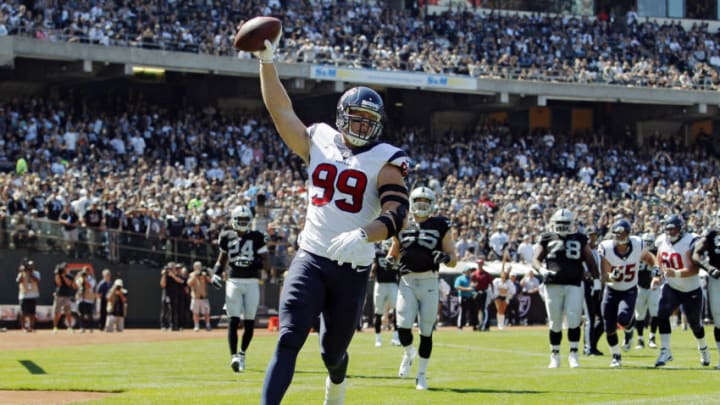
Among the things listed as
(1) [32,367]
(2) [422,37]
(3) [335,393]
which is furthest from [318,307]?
(2) [422,37]

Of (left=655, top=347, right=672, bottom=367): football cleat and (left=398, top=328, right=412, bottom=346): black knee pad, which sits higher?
(left=398, top=328, right=412, bottom=346): black knee pad

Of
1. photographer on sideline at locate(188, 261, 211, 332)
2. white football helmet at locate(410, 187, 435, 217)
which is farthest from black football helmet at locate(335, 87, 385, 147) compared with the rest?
photographer on sideline at locate(188, 261, 211, 332)

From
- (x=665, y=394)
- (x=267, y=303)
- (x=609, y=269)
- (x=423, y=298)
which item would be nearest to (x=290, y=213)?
(x=267, y=303)

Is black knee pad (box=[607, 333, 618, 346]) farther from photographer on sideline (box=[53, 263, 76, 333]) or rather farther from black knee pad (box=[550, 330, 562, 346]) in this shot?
photographer on sideline (box=[53, 263, 76, 333])

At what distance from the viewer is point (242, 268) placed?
1379 cm

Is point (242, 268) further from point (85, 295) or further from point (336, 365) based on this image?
point (85, 295)

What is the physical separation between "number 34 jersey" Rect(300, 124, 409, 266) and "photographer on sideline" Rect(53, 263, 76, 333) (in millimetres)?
18505

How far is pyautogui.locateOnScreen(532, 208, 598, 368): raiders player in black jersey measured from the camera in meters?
14.0

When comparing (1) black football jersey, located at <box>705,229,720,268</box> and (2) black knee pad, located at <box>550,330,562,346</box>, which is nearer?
(2) black knee pad, located at <box>550,330,562,346</box>

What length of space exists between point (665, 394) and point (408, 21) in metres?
33.1

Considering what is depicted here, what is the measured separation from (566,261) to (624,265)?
1424mm

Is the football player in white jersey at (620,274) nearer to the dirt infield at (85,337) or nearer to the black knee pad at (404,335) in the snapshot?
the black knee pad at (404,335)

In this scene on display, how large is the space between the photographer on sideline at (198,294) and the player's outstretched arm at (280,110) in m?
18.6

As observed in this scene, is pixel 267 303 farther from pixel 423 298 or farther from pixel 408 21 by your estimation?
pixel 408 21
